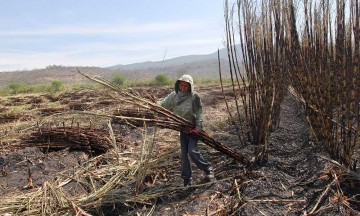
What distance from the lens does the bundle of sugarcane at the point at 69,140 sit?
6.24 meters

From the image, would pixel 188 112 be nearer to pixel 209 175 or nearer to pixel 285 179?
pixel 209 175

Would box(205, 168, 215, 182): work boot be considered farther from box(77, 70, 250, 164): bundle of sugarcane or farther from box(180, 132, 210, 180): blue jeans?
box(77, 70, 250, 164): bundle of sugarcane

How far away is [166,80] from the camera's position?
29094 mm

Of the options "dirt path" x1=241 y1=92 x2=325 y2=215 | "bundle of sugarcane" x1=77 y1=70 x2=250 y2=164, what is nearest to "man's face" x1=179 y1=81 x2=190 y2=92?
"bundle of sugarcane" x1=77 y1=70 x2=250 y2=164

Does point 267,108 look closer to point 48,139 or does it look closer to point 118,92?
point 118,92

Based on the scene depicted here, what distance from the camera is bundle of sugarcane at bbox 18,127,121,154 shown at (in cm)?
624

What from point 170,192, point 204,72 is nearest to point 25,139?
point 170,192

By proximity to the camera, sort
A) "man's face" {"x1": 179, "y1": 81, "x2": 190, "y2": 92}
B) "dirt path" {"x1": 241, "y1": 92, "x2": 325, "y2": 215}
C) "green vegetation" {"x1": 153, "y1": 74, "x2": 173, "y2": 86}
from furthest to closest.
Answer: "green vegetation" {"x1": 153, "y1": 74, "x2": 173, "y2": 86} → "man's face" {"x1": 179, "y1": 81, "x2": 190, "y2": 92} → "dirt path" {"x1": 241, "y1": 92, "x2": 325, "y2": 215}

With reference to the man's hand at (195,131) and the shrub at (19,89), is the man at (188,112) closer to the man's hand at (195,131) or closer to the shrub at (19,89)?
the man's hand at (195,131)

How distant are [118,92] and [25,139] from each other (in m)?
3.86

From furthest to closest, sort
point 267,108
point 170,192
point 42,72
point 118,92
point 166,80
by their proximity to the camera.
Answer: point 42,72 < point 166,80 < point 267,108 < point 170,192 < point 118,92

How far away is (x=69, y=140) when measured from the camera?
6340mm

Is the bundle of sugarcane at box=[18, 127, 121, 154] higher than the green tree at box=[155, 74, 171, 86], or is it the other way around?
the bundle of sugarcane at box=[18, 127, 121, 154]

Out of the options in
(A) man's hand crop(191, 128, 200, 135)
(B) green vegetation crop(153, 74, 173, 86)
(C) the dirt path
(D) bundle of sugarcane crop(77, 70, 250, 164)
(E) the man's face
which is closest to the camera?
(D) bundle of sugarcane crop(77, 70, 250, 164)
